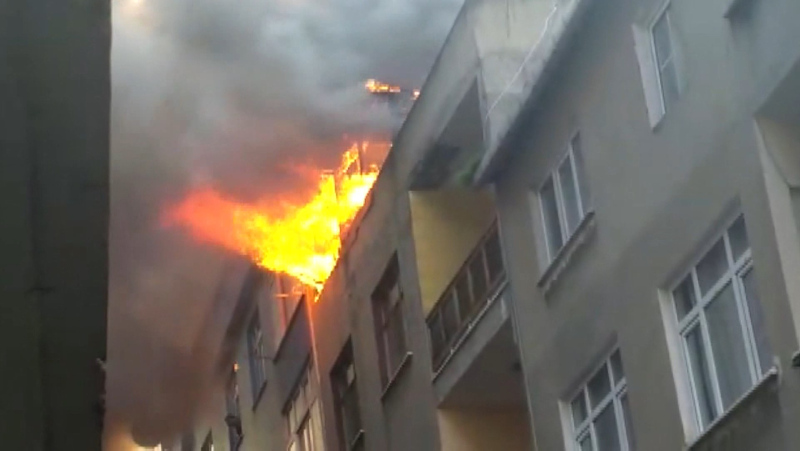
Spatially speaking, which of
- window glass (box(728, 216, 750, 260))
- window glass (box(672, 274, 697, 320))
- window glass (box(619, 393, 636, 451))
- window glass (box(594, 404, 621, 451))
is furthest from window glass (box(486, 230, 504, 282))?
window glass (box(728, 216, 750, 260))

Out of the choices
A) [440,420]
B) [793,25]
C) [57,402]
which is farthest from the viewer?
[440,420]

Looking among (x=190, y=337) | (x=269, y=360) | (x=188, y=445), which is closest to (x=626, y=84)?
(x=269, y=360)

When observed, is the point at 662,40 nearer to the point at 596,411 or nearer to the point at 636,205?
the point at 636,205

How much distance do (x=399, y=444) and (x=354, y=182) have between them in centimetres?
618

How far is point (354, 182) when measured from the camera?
2792 centimetres

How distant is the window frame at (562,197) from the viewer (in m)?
16.8

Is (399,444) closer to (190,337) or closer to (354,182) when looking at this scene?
(354,182)

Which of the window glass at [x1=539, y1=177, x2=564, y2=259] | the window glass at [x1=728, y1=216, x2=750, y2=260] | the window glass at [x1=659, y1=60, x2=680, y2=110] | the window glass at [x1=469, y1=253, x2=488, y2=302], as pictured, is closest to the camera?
the window glass at [x1=728, y1=216, x2=750, y2=260]

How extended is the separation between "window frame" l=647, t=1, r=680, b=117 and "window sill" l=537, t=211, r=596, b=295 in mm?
1763

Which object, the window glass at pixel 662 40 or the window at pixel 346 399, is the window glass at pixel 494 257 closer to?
the window glass at pixel 662 40

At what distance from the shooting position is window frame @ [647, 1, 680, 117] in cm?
1449

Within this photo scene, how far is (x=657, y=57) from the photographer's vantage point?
49.1 feet

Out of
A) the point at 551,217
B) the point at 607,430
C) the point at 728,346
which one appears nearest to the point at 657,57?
the point at 728,346

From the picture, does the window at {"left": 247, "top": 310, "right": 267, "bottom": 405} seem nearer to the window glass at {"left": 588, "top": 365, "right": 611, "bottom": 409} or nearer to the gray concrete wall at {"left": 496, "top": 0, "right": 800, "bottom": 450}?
the gray concrete wall at {"left": 496, "top": 0, "right": 800, "bottom": 450}
